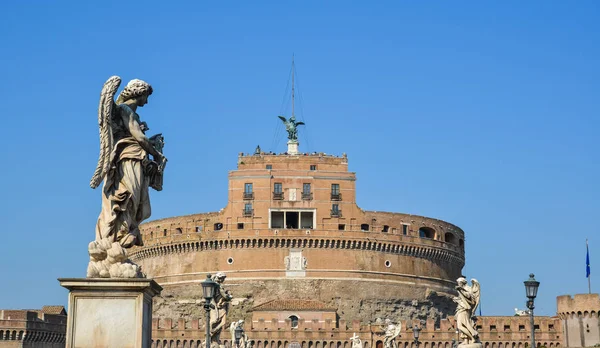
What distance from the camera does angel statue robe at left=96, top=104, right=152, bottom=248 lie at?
9297 mm

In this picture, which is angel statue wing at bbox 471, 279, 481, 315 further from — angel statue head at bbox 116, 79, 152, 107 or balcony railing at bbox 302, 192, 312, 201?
balcony railing at bbox 302, 192, 312, 201

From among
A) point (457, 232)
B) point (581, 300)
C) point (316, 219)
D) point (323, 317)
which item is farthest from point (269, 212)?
point (581, 300)

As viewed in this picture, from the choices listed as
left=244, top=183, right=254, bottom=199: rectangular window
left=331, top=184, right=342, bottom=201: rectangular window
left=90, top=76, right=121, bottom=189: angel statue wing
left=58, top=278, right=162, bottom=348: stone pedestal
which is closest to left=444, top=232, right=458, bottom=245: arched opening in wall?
left=331, top=184, right=342, bottom=201: rectangular window

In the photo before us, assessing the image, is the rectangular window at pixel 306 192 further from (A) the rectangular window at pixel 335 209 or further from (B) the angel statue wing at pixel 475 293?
(B) the angel statue wing at pixel 475 293

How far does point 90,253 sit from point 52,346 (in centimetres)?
9824

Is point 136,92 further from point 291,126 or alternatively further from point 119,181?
point 291,126

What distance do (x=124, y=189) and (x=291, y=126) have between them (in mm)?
107490

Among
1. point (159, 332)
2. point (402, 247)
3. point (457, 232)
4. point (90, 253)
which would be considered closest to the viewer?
point (90, 253)

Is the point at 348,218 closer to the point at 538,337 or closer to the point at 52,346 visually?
the point at 538,337

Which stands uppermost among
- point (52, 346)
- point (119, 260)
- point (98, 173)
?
point (52, 346)

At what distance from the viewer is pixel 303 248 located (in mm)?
103375

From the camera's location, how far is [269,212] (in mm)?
104625

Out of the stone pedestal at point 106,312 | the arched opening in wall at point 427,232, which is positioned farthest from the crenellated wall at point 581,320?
the stone pedestal at point 106,312

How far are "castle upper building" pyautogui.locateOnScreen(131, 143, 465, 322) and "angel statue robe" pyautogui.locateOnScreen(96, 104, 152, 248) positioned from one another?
93772 mm
